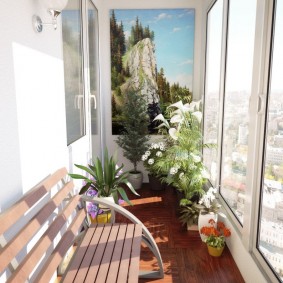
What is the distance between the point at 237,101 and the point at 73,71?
5.15 feet

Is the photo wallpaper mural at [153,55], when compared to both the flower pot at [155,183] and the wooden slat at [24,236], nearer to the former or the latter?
the flower pot at [155,183]

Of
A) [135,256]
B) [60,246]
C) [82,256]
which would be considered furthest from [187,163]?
[60,246]

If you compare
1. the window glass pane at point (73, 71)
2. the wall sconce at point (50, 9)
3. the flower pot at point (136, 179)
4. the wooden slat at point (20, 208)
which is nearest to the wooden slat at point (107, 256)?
the wooden slat at point (20, 208)

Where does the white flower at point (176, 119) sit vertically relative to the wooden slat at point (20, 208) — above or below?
above

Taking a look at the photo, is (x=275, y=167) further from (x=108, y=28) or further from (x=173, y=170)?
(x=108, y=28)

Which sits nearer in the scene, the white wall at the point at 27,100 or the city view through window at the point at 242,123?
the white wall at the point at 27,100

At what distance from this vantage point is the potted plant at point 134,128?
3.82 metres

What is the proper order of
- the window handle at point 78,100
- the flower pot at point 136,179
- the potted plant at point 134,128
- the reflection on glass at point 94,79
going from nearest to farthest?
the window handle at point 78,100 < the reflection on glass at point 94,79 < the potted plant at point 134,128 < the flower pot at point 136,179

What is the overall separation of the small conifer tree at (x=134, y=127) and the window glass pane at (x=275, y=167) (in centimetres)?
229

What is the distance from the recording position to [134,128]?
12.6ft

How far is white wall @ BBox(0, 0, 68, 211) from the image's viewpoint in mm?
1258

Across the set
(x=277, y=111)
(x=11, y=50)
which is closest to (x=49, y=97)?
(x=11, y=50)

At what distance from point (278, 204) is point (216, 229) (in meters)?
0.97

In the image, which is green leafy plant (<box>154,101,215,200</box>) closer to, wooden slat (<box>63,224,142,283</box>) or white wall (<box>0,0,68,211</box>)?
wooden slat (<box>63,224,142,283</box>)
